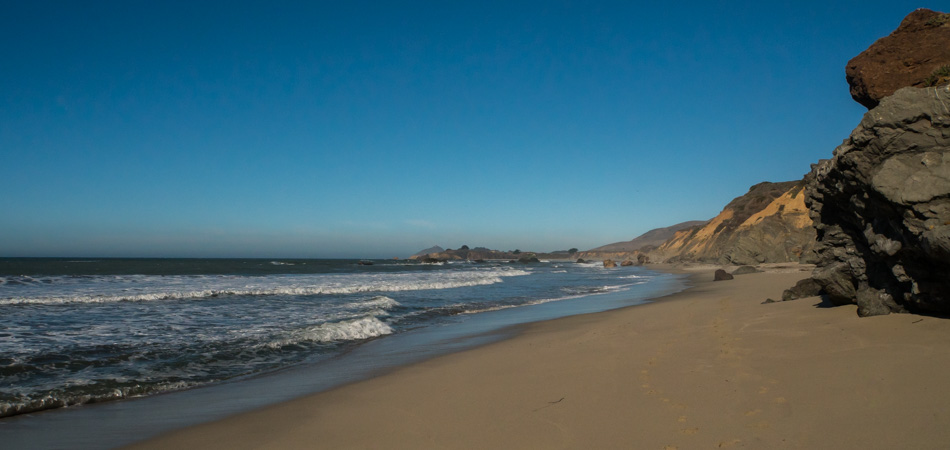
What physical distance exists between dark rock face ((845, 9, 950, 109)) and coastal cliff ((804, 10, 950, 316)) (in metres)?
0.01

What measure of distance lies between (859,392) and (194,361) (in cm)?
851

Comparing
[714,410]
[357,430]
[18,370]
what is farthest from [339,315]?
[714,410]

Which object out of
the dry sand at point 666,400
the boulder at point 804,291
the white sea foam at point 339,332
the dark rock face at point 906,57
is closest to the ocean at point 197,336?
the white sea foam at point 339,332

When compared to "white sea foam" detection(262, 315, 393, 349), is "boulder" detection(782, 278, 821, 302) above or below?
above

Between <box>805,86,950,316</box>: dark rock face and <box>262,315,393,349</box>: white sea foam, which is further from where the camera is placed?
<box>262,315,393,349</box>: white sea foam

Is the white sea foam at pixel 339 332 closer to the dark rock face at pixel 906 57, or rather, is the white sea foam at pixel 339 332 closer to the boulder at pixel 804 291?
the boulder at pixel 804 291

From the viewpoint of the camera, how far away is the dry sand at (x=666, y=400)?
3.42m

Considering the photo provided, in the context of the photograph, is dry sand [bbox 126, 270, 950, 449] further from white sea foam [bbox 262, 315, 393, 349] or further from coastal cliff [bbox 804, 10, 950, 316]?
white sea foam [bbox 262, 315, 393, 349]

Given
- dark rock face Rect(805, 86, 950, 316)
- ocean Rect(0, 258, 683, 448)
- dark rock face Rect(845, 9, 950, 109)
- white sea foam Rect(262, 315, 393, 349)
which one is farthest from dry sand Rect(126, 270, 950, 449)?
white sea foam Rect(262, 315, 393, 349)

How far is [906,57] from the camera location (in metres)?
6.59

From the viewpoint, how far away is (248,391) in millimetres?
5953

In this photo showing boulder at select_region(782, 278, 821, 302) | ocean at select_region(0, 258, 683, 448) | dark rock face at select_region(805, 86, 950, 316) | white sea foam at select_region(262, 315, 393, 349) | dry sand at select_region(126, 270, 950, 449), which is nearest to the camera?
dry sand at select_region(126, 270, 950, 449)

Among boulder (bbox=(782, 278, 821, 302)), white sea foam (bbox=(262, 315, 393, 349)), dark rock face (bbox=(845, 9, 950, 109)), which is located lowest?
white sea foam (bbox=(262, 315, 393, 349))

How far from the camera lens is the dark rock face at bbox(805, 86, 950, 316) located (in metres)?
4.75
